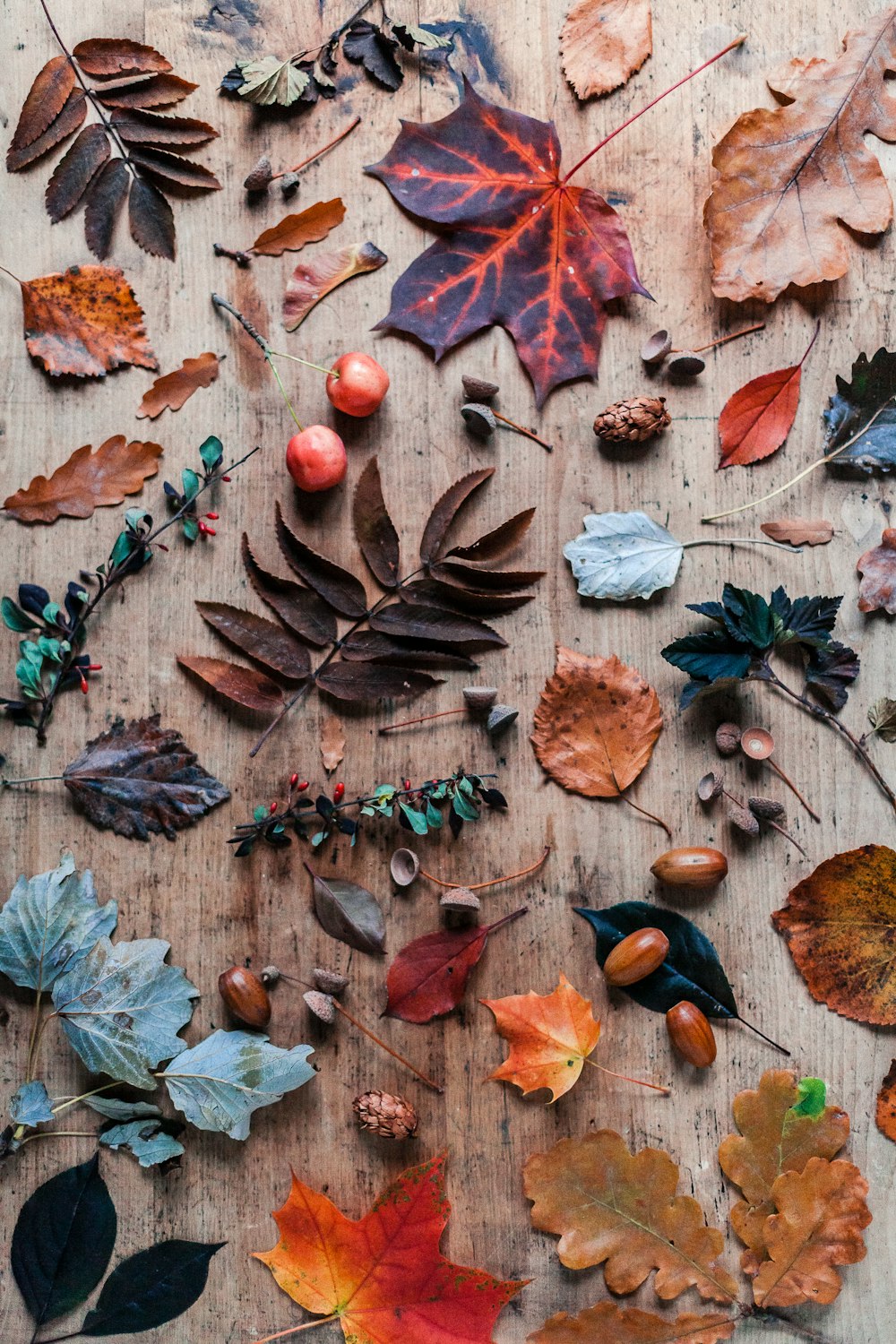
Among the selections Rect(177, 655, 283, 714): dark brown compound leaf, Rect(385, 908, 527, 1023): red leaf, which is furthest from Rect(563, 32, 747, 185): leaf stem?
Rect(385, 908, 527, 1023): red leaf

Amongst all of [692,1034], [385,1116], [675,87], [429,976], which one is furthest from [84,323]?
[692,1034]

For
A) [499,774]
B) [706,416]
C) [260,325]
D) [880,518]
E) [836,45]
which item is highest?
[836,45]

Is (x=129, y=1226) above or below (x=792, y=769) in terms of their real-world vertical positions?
below

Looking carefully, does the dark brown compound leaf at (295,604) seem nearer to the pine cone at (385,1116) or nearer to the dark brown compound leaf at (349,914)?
the dark brown compound leaf at (349,914)

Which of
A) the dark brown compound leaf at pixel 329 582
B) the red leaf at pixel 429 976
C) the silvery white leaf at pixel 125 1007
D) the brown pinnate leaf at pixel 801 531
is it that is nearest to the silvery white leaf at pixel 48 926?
the silvery white leaf at pixel 125 1007

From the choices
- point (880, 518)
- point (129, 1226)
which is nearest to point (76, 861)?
point (129, 1226)

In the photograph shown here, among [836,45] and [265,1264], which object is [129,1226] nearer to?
[265,1264]

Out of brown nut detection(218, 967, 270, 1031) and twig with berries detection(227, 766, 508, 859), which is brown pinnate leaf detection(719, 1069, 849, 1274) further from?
brown nut detection(218, 967, 270, 1031)
